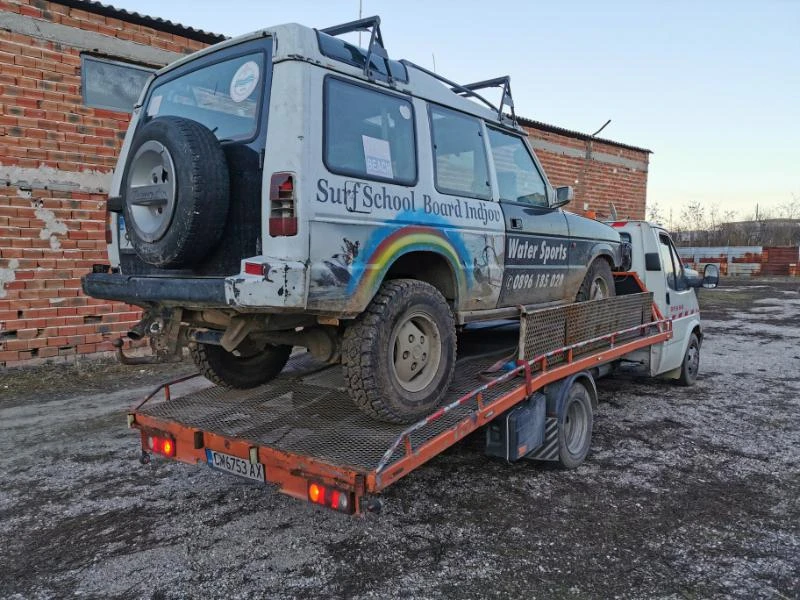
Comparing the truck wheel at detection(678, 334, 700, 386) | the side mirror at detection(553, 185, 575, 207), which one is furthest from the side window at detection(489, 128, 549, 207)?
the truck wheel at detection(678, 334, 700, 386)

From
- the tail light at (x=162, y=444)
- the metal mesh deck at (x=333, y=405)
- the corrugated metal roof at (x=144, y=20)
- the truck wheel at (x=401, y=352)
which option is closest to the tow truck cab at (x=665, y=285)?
the metal mesh deck at (x=333, y=405)

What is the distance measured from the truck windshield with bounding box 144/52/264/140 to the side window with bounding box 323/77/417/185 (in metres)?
0.41

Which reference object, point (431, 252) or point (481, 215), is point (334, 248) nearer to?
point (431, 252)

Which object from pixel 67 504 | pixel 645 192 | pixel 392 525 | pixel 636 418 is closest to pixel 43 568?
pixel 67 504

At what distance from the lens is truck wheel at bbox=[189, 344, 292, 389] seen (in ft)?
13.6

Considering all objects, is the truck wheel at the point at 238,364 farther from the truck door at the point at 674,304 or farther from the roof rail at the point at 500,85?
the truck door at the point at 674,304

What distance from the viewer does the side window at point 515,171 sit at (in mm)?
4527

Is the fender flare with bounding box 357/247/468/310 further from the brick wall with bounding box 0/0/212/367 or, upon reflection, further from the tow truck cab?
the brick wall with bounding box 0/0/212/367

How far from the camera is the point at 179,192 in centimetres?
293

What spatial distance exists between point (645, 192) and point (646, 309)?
525 inches

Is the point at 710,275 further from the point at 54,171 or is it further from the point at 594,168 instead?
the point at 594,168

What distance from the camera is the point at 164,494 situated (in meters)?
3.97

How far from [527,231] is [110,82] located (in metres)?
6.30

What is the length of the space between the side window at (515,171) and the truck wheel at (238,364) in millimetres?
2159
